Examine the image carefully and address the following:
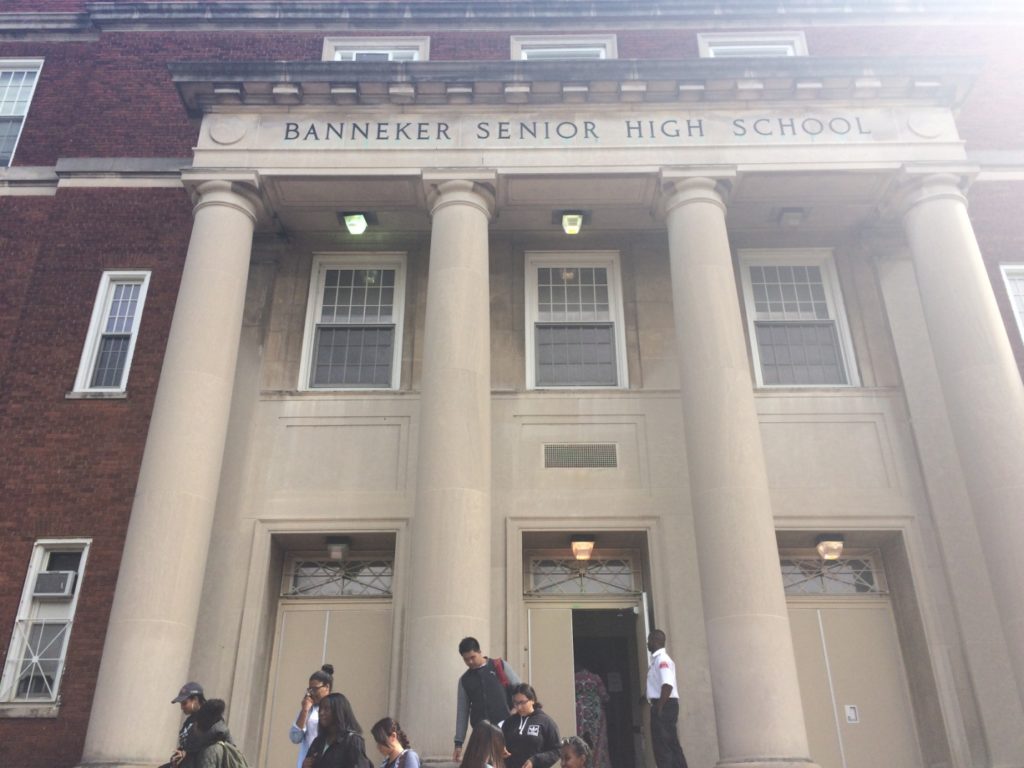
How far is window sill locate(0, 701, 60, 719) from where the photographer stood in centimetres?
1210

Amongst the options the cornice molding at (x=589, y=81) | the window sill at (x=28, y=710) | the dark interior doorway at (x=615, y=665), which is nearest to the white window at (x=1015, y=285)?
the cornice molding at (x=589, y=81)

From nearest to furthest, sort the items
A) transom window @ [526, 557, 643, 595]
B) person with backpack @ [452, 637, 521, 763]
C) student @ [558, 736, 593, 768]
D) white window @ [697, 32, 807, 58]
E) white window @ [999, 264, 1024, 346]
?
student @ [558, 736, 593, 768] < person with backpack @ [452, 637, 521, 763] < transom window @ [526, 557, 643, 595] < white window @ [999, 264, 1024, 346] < white window @ [697, 32, 807, 58]

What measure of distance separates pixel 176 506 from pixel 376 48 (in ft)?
35.2

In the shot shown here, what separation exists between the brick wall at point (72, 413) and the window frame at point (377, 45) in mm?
4613

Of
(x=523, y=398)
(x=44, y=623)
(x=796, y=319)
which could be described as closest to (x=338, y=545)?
(x=523, y=398)

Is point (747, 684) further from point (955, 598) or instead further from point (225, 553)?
point (225, 553)

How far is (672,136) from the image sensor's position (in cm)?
1409

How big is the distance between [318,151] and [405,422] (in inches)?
180

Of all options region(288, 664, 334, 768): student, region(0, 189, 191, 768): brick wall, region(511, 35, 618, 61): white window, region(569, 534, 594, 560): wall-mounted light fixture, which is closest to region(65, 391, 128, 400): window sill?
region(0, 189, 191, 768): brick wall

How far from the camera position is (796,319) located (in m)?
15.4

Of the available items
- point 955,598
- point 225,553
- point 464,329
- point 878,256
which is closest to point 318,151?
point 464,329

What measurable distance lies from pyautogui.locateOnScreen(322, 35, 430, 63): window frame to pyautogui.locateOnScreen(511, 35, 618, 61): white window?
6.14 ft

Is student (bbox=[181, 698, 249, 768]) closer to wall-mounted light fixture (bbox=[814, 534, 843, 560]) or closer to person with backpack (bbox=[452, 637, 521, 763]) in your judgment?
person with backpack (bbox=[452, 637, 521, 763])

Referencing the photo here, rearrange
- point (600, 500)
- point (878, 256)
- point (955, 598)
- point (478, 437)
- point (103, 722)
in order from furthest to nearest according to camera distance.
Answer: point (878, 256), point (600, 500), point (955, 598), point (478, 437), point (103, 722)
